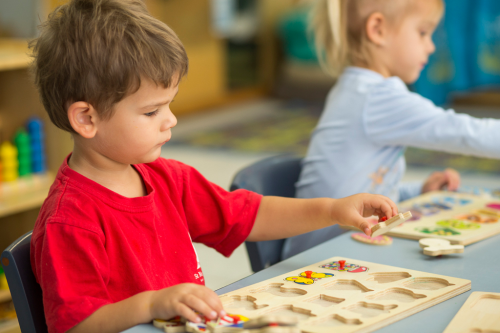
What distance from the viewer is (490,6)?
13.1 ft

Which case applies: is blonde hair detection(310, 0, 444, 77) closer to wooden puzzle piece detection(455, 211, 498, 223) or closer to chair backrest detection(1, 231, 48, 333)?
wooden puzzle piece detection(455, 211, 498, 223)

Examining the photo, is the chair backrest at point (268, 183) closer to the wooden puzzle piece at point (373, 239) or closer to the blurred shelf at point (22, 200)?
the wooden puzzle piece at point (373, 239)

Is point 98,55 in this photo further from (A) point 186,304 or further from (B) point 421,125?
(B) point 421,125

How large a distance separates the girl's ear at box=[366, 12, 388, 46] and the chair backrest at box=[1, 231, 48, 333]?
35.1 inches

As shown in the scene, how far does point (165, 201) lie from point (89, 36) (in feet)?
0.89

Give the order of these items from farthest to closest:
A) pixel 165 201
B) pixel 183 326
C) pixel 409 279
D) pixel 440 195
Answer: pixel 440 195, pixel 165 201, pixel 409 279, pixel 183 326

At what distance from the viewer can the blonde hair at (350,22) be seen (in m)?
1.29

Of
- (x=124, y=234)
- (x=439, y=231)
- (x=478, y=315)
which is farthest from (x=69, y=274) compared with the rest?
(x=439, y=231)

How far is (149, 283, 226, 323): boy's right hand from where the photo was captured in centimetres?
61

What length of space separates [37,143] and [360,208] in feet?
3.89

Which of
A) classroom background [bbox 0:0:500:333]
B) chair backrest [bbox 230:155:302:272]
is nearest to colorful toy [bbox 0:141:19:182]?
classroom background [bbox 0:0:500:333]

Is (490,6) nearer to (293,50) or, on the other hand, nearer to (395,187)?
(293,50)

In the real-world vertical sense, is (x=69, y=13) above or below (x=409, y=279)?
above

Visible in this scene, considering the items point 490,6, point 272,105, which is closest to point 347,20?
point 490,6
